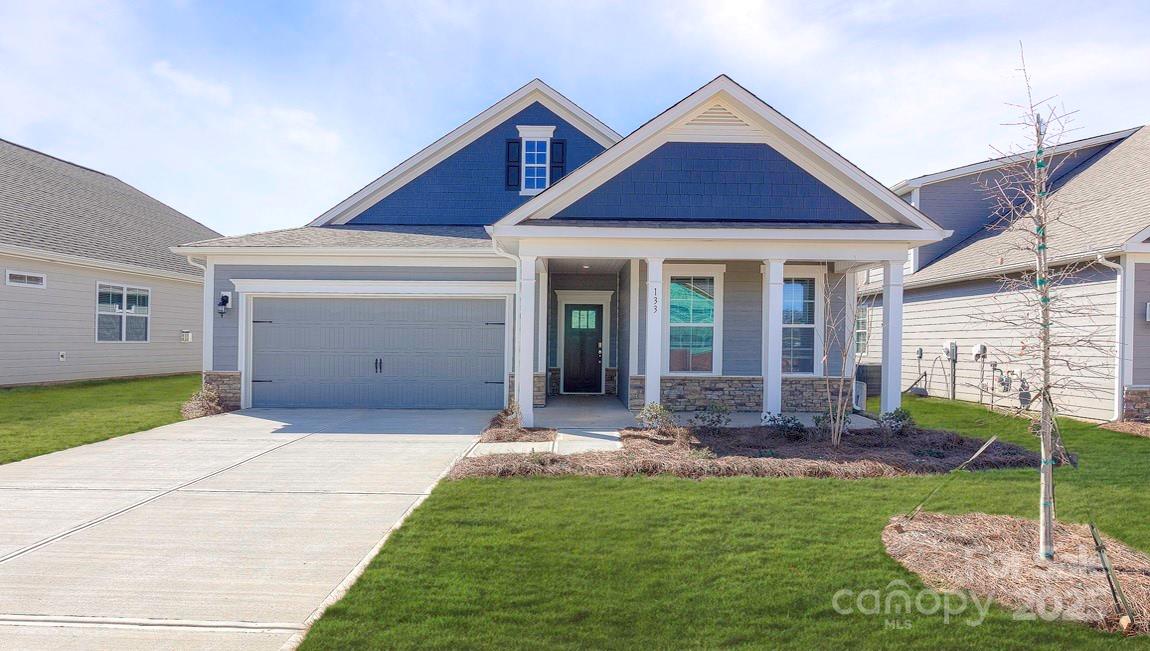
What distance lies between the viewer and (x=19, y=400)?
12.2m

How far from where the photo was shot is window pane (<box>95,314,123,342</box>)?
16.0 meters

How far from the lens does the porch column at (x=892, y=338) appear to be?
9469 mm

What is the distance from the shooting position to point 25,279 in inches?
559

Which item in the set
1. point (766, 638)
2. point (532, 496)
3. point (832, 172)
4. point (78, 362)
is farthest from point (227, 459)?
point (78, 362)

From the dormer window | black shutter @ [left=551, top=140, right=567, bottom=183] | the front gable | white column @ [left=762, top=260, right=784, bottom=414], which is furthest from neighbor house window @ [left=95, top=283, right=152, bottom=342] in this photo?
white column @ [left=762, top=260, right=784, bottom=414]

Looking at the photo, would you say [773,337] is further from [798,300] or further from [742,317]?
[798,300]

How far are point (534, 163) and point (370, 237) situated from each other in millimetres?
4165

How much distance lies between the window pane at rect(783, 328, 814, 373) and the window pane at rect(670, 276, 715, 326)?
1.47m

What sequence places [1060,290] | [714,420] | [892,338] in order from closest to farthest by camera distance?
[714,420], [892,338], [1060,290]

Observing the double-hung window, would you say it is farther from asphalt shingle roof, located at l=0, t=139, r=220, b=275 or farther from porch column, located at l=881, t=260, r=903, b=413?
asphalt shingle roof, located at l=0, t=139, r=220, b=275

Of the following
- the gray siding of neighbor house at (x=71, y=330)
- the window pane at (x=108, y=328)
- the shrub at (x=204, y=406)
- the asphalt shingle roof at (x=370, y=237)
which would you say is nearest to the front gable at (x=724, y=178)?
the asphalt shingle roof at (x=370, y=237)

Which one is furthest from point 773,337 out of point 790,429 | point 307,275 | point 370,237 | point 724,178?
point 307,275

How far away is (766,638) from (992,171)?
1639 cm

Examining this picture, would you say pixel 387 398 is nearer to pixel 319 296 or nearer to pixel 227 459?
pixel 319 296
